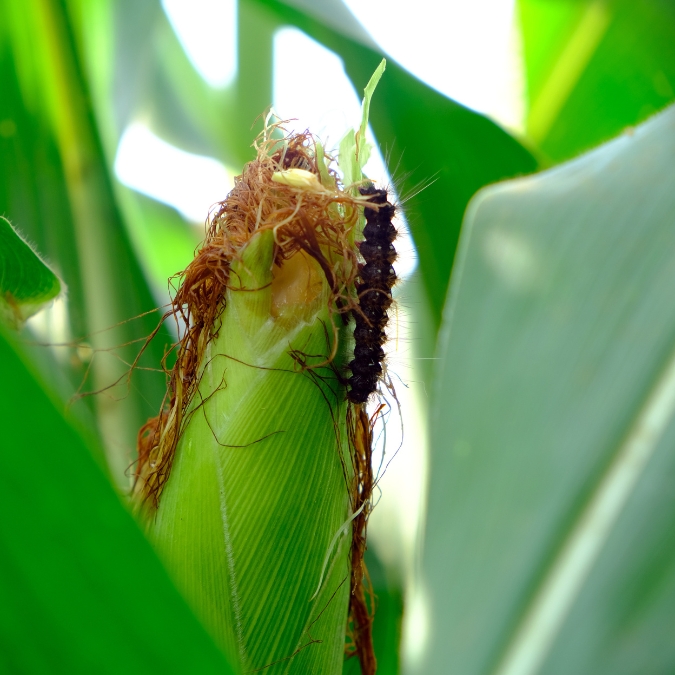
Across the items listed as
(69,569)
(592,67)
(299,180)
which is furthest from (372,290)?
(592,67)

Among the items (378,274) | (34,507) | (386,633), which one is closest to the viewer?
(34,507)

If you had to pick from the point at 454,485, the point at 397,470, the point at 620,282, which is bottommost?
the point at 397,470

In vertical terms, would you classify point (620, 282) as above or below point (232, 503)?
above

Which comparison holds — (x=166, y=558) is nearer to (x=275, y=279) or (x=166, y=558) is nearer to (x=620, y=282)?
(x=275, y=279)

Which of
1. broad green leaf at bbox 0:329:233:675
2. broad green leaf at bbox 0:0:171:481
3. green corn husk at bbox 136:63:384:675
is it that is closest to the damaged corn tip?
green corn husk at bbox 136:63:384:675

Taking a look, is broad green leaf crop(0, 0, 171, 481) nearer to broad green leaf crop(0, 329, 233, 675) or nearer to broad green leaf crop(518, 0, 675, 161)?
broad green leaf crop(0, 329, 233, 675)

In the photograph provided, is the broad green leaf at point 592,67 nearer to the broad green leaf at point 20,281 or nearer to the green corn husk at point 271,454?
the green corn husk at point 271,454

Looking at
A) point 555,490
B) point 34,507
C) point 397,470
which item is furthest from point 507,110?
point 34,507
